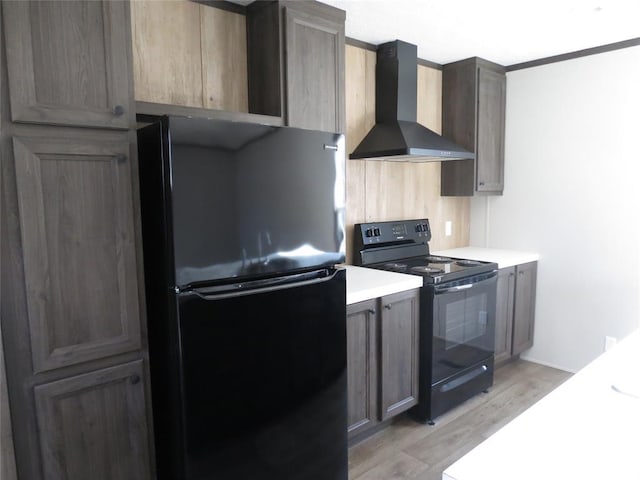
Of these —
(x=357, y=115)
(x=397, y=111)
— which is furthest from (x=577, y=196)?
(x=357, y=115)

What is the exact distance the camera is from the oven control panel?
3.00 meters

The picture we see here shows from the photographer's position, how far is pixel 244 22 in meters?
2.37

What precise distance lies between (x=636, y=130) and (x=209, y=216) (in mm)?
3032

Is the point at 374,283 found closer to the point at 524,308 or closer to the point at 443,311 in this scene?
the point at 443,311

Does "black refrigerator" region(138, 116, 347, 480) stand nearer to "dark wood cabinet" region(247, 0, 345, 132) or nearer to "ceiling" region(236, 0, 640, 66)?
"dark wood cabinet" region(247, 0, 345, 132)

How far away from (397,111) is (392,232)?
2.69ft

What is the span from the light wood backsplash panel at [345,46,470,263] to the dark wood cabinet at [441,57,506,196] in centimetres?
9

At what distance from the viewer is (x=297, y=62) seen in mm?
2268

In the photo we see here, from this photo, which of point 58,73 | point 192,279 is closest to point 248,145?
point 192,279

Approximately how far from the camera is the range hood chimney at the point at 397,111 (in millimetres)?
2879

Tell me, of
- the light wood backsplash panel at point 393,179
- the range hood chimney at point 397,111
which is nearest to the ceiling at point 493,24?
the range hood chimney at point 397,111

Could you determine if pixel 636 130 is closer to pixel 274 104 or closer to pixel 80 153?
pixel 274 104

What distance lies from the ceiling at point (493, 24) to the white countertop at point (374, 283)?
4.84 ft

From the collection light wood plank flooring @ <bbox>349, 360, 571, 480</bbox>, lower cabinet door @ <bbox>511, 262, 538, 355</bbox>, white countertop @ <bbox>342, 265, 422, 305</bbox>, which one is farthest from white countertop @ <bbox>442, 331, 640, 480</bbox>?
lower cabinet door @ <bbox>511, 262, 538, 355</bbox>
